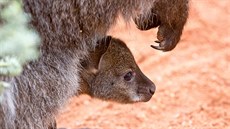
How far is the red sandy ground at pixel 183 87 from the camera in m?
4.56

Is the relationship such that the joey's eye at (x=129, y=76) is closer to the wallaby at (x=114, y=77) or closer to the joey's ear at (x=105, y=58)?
the wallaby at (x=114, y=77)

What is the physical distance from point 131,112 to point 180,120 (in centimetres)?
33

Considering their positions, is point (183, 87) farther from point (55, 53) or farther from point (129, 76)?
point (55, 53)

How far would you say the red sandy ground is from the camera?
15.0ft

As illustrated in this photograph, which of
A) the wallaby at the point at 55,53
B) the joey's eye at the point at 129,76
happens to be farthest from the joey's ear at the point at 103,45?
the wallaby at the point at 55,53

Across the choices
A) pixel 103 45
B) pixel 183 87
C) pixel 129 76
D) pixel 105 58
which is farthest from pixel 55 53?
pixel 183 87

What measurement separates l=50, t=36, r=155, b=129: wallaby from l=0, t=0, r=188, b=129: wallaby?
0.49m

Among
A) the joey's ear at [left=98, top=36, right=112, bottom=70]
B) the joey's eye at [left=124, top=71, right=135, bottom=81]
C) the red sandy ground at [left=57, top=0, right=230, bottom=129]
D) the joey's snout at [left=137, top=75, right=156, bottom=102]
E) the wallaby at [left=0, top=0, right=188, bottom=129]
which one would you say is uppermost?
the wallaby at [left=0, top=0, right=188, bottom=129]

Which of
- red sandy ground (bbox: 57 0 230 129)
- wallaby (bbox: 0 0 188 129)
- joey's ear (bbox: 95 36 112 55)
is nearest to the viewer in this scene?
wallaby (bbox: 0 0 188 129)

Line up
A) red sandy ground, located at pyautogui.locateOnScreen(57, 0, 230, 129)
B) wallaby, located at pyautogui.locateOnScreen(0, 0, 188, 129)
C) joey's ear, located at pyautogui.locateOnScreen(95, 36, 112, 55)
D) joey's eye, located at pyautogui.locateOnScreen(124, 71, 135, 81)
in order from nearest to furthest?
wallaby, located at pyautogui.locateOnScreen(0, 0, 188, 129), joey's ear, located at pyautogui.locateOnScreen(95, 36, 112, 55), joey's eye, located at pyautogui.locateOnScreen(124, 71, 135, 81), red sandy ground, located at pyautogui.locateOnScreen(57, 0, 230, 129)

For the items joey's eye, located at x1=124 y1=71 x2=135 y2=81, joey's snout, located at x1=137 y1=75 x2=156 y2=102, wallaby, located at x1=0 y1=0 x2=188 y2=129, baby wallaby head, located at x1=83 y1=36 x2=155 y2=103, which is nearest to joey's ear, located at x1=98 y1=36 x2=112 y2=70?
baby wallaby head, located at x1=83 y1=36 x2=155 y2=103

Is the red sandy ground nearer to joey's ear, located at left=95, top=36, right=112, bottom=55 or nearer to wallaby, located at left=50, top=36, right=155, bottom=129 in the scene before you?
wallaby, located at left=50, top=36, right=155, bottom=129

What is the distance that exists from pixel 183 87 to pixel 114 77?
1.18 metres

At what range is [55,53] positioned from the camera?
3.15 meters
